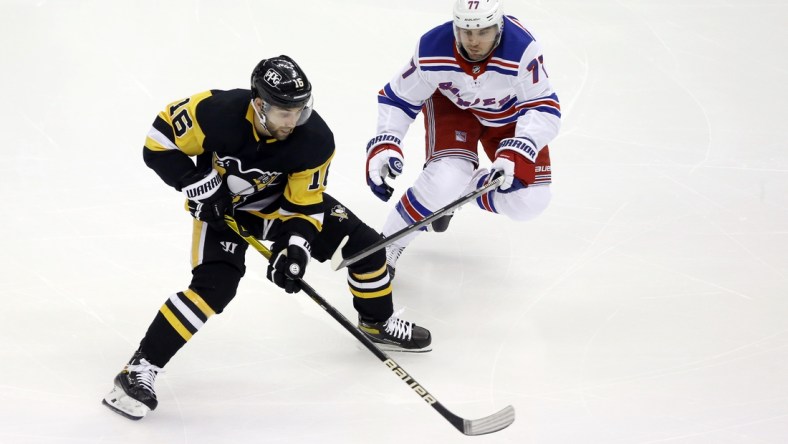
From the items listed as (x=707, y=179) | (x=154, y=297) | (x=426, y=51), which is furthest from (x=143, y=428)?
(x=707, y=179)

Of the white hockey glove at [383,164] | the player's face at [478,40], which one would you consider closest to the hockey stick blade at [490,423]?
the white hockey glove at [383,164]

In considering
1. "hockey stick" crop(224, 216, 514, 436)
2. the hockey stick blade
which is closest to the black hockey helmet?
"hockey stick" crop(224, 216, 514, 436)

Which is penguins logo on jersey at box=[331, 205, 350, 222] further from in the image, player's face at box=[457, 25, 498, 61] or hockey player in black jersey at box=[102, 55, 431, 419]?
player's face at box=[457, 25, 498, 61]

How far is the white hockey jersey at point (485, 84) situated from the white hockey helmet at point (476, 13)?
0.63ft

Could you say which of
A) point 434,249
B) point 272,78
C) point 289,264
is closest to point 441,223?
point 434,249

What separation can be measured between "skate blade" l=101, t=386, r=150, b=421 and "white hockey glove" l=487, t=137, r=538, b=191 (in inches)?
62.3

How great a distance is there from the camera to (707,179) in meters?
5.04

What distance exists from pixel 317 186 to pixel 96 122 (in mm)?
2130

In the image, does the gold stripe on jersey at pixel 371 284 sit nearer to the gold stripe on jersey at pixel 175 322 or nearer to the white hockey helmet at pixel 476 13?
the gold stripe on jersey at pixel 175 322

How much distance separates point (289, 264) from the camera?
3238mm

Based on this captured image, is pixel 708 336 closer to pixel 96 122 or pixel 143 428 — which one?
pixel 143 428

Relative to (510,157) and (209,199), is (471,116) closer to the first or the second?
(510,157)

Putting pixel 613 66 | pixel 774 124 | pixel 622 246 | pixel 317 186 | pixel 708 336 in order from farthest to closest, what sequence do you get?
pixel 613 66, pixel 774 124, pixel 622 246, pixel 708 336, pixel 317 186

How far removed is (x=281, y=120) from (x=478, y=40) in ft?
3.15
